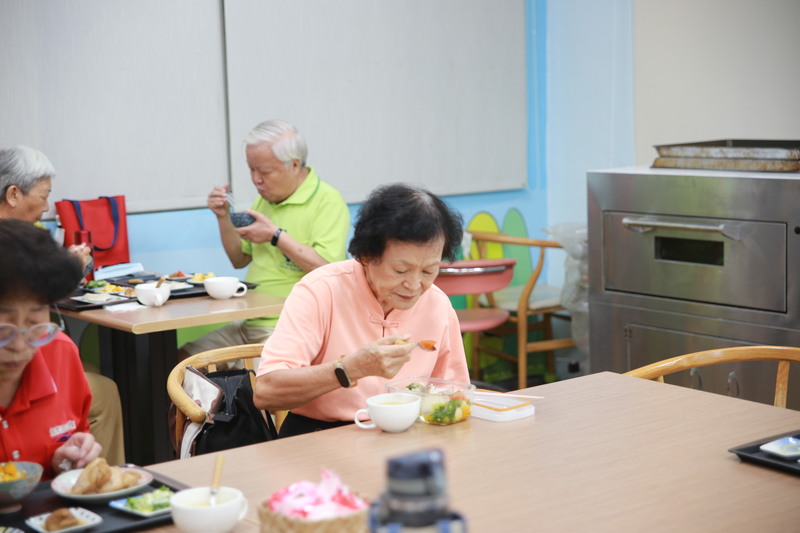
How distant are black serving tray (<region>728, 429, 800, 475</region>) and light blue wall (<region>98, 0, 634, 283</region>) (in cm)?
327

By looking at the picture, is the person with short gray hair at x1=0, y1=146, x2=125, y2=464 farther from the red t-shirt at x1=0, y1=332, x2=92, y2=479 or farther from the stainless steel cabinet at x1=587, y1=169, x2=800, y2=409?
the stainless steel cabinet at x1=587, y1=169, x2=800, y2=409

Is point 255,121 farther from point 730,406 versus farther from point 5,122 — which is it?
point 730,406

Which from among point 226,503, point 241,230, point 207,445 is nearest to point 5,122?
point 241,230

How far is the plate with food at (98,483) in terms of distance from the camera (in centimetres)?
154

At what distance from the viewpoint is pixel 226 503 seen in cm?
140

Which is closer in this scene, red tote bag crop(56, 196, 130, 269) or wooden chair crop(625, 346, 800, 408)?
wooden chair crop(625, 346, 800, 408)

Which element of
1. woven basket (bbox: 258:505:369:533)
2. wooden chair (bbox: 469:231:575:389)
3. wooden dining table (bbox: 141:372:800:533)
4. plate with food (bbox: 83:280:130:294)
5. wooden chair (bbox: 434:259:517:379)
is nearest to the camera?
woven basket (bbox: 258:505:369:533)

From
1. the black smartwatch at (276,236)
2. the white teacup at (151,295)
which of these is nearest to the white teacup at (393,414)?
the white teacup at (151,295)

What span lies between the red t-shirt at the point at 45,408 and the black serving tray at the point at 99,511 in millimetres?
178

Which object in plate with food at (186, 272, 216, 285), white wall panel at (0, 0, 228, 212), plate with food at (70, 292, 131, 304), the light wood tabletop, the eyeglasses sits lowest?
the light wood tabletop

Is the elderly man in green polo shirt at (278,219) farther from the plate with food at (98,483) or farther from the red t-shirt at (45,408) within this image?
the plate with food at (98,483)

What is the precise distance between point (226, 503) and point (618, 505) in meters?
0.61

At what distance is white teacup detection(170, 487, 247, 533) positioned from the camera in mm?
1391

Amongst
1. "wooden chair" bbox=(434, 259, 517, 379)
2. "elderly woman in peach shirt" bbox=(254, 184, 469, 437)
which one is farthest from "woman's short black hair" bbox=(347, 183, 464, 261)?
"wooden chair" bbox=(434, 259, 517, 379)
